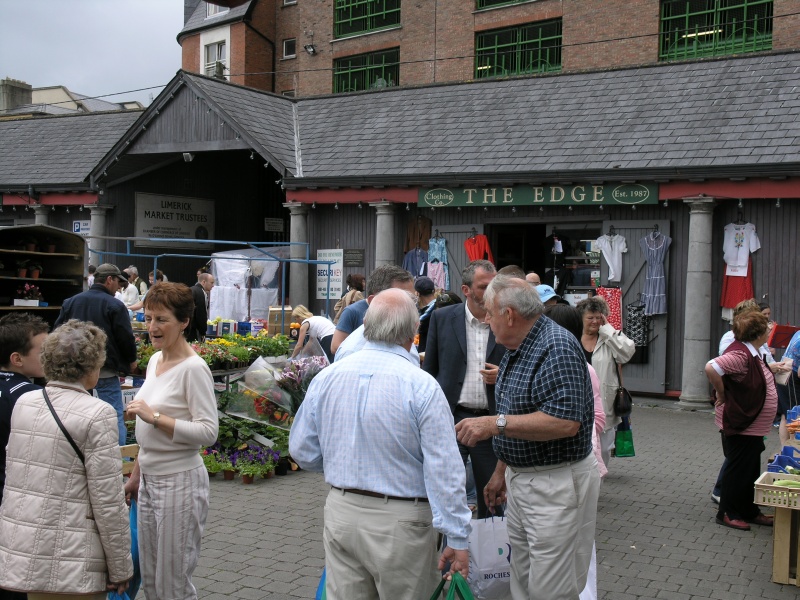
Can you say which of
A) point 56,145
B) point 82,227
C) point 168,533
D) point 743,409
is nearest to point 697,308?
point 743,409

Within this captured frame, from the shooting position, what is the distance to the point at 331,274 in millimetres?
17031

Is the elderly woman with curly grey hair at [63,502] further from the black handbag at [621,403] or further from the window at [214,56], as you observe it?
the window at [214,56]

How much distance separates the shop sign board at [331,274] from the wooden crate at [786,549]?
1166 cm

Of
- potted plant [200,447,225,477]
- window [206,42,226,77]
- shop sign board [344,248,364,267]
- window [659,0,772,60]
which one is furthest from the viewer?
window [206,42,226,77]

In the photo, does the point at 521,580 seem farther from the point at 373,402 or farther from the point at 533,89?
the point at 533,89

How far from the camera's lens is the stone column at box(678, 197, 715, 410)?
12812 mm

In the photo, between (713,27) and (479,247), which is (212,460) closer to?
(479,247)

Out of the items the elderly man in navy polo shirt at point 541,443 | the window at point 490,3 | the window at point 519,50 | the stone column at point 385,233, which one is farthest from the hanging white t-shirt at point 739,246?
the window at point 490,3

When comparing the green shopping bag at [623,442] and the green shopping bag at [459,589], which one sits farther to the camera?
the green shopping bag at [623,442]

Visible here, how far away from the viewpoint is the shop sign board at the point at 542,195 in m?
13.3

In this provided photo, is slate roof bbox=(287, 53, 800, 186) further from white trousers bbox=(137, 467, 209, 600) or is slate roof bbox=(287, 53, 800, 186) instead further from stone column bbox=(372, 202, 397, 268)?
white trousers bbox=(137, 467, 209, 600)

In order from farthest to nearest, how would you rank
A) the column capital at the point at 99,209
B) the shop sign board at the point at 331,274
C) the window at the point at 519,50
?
1. the window at the point at 519,50
2. the column capital at the point at 99,209
3. the shop sign board at the point at 331,274

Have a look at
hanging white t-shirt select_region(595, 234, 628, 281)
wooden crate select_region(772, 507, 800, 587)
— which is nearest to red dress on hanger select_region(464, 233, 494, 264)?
hanging white t-shirt select_region(595, 234, 628, 281)

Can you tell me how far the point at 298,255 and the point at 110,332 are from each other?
9483 millimetres
